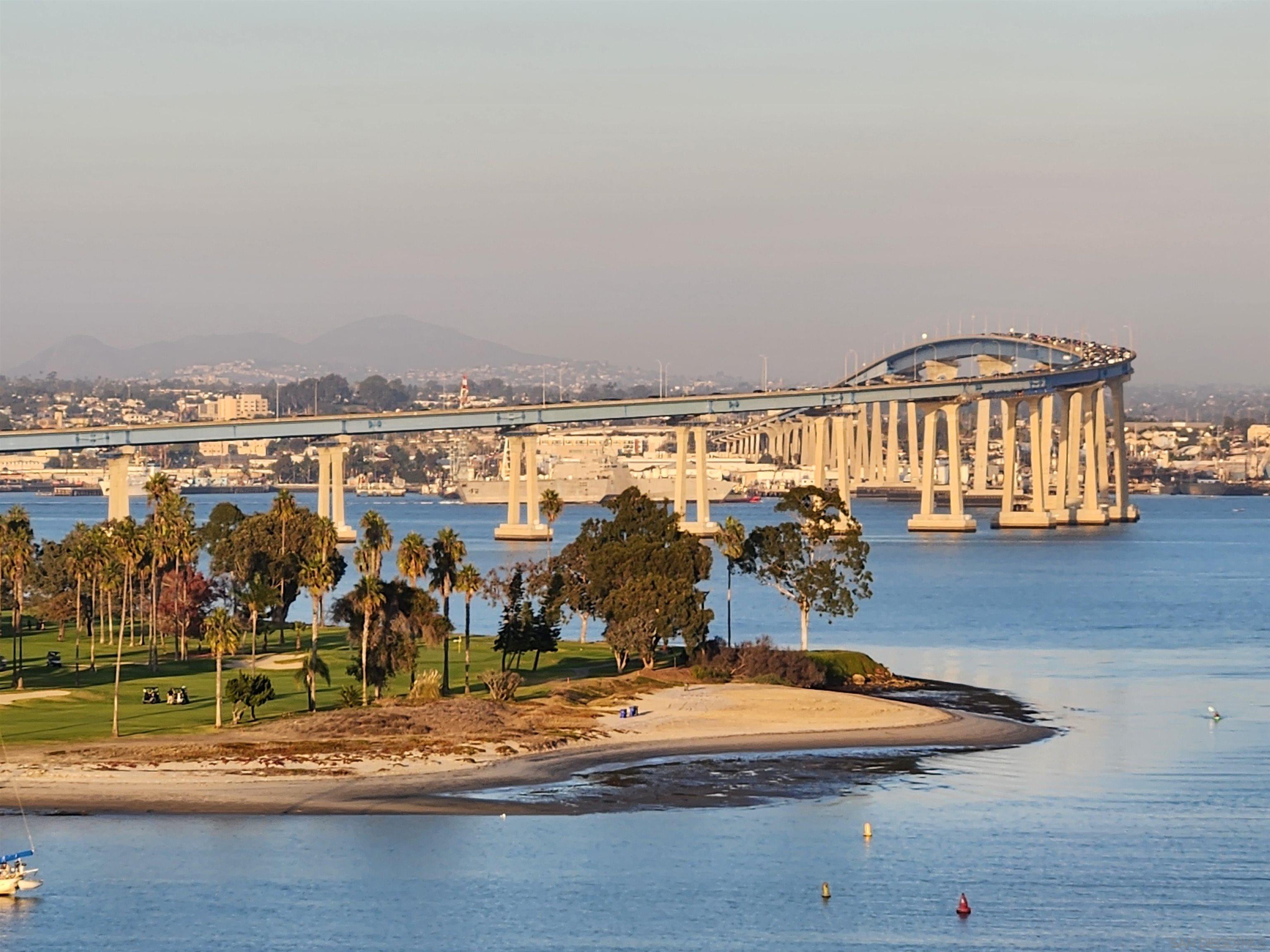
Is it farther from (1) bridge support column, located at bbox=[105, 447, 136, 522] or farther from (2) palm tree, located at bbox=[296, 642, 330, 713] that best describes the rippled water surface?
(1) bridge support column, located at bbox=[105, 447, 136, 522]

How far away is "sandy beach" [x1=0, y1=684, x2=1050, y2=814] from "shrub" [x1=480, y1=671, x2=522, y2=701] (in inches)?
138

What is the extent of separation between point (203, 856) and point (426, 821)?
6115 millimetres

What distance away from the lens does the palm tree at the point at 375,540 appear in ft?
226

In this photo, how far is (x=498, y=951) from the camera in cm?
3922

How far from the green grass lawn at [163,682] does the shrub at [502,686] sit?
3.01 ft

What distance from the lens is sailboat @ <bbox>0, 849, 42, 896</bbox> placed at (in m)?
43.4

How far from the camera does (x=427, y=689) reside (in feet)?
220

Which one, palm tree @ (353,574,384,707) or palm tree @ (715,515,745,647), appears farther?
palm tree @ (715,515,745,647)

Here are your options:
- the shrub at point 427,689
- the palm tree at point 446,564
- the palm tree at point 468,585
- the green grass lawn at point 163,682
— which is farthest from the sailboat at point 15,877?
the palm tree at point 468,585

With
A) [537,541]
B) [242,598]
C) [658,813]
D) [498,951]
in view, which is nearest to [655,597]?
[242,598]

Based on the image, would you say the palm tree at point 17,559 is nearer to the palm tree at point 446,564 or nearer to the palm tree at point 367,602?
the palm tree at point 367,602

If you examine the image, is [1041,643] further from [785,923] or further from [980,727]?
[785,923]

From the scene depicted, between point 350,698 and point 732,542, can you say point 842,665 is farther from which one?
point 350,698

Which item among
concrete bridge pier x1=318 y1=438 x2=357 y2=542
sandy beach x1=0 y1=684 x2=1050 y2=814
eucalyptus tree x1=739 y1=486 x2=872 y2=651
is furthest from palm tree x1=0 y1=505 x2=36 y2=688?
concrete bridge pier x1=318 y1=438 x2=357 y2=542
